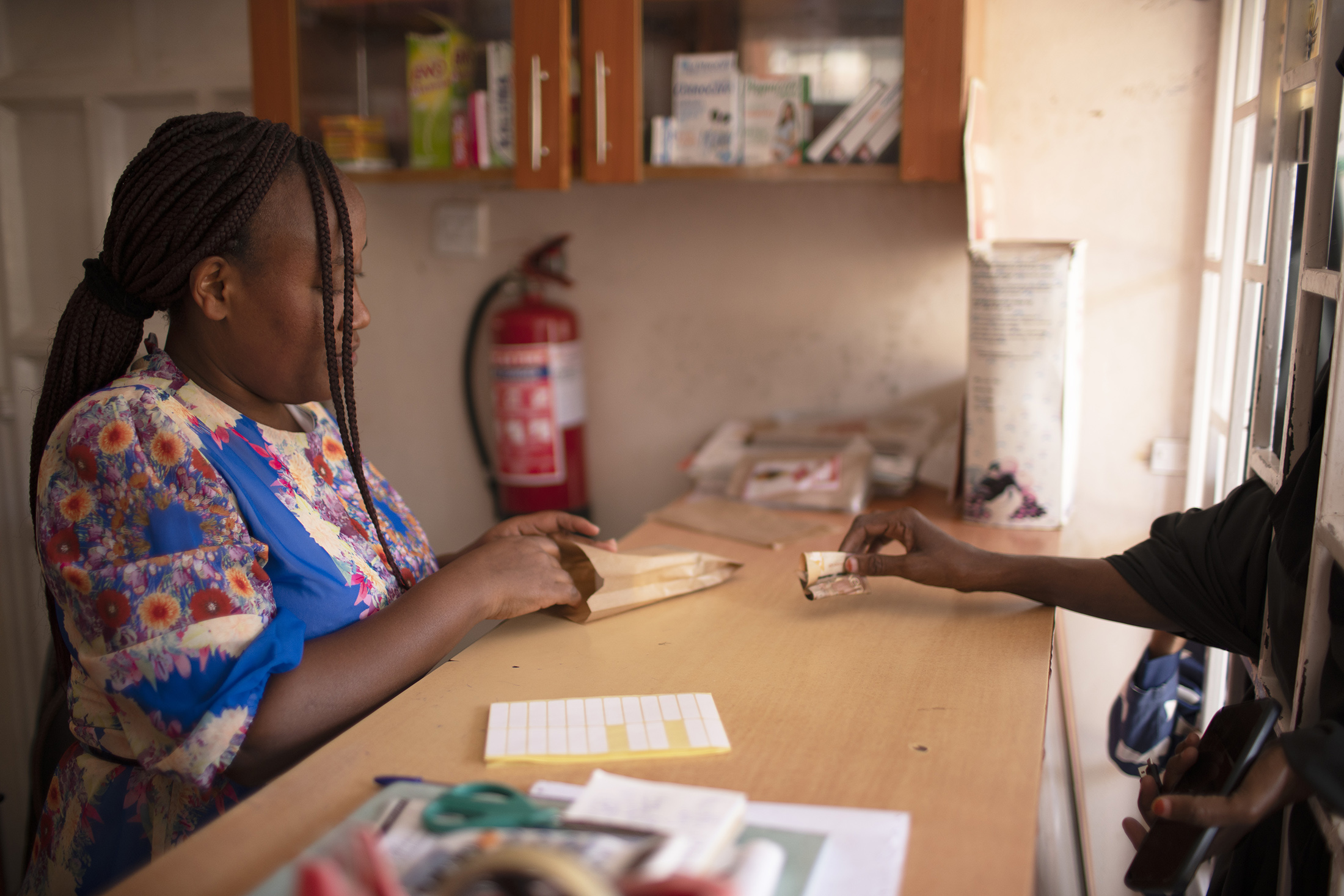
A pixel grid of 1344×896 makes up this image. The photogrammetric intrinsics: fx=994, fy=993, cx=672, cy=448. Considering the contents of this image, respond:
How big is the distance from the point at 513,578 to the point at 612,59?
1.04 meters

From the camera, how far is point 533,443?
2104mm

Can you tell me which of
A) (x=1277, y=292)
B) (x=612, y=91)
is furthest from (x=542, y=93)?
(x=1277, y=292)

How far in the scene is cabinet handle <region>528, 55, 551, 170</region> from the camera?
5.96 feet

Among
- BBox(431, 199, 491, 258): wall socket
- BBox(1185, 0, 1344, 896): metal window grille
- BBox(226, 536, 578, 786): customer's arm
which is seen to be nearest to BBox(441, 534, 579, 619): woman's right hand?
BBox(226, 536, 578, 786): customer's arm

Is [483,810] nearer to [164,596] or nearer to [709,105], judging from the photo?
[164,596]

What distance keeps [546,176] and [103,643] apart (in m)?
1.18

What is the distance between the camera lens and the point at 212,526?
3.21 ft

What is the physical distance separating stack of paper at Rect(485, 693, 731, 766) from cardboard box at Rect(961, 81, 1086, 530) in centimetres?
85

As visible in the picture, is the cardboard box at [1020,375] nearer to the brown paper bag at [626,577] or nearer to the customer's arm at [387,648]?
the brown paper bag at [626,577]

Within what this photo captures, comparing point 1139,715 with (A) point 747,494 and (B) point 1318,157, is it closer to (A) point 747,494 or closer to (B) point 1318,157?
(A) point 747,494

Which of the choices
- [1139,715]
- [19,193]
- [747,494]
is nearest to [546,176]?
[747,494]

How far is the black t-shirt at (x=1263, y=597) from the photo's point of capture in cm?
86

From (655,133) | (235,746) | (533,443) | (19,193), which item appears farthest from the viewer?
(19,193)

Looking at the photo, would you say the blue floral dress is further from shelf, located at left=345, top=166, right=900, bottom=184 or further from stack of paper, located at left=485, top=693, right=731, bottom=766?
shelf, located at left=345, top=166, right=900, bottom=184
